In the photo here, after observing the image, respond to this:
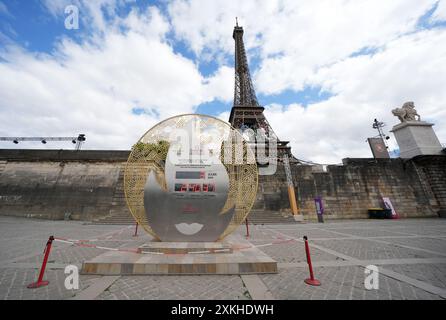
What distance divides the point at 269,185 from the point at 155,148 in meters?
15.4

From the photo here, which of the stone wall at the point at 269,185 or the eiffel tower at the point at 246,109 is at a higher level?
the eiffel tower at the point at 246,109

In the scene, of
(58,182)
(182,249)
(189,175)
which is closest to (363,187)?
(189,175)

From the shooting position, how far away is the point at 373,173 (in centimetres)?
2056

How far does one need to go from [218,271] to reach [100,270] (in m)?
2.72

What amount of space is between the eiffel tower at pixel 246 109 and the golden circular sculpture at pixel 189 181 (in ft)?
62.9

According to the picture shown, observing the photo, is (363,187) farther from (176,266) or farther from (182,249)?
(176,266)

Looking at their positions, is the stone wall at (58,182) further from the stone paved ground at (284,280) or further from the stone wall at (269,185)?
the stone paved ground at (284,280)

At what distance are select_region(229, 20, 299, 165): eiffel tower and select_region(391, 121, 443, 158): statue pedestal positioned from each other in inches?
491

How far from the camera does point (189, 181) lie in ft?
19.2

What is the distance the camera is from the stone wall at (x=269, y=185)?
18188 millimetres

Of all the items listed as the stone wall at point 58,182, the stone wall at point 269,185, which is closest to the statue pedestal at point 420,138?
the stone wall at point 269,185
